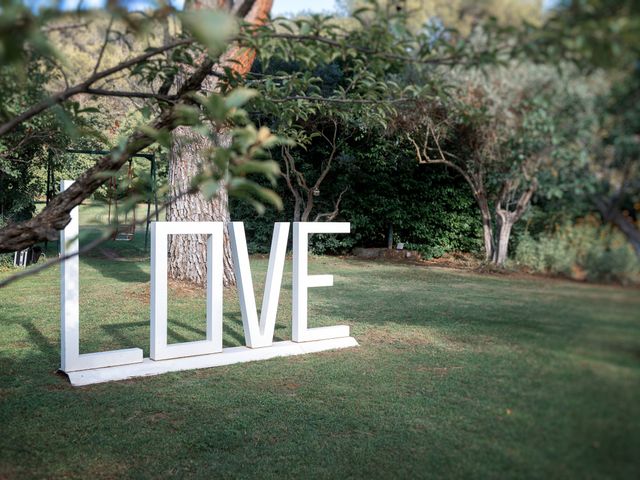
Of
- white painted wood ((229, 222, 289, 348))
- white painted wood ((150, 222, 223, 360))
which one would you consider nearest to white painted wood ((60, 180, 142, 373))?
white painted wood ((150, 222, 223, 360))

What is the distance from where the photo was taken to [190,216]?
30.6 feet

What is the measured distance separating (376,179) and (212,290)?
9695mm

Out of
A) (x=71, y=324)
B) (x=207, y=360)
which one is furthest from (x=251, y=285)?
(x=71, y=324)

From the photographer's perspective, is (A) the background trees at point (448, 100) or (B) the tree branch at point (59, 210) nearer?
(A) the background trees at point (448, 100)

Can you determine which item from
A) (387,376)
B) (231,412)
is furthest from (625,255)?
(387,376)

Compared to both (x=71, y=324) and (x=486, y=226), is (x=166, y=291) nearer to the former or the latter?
(x=71, y=324)

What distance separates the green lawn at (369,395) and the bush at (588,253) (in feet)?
0.14

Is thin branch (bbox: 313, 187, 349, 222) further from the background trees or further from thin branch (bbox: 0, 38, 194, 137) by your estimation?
thin branch (bbox: 0, 38, 194, 137)

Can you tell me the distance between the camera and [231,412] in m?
4.29

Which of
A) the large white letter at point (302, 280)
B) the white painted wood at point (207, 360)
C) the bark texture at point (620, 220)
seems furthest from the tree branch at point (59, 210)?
the large white letter at point (302, 280)

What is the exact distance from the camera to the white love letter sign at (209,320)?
197 inches

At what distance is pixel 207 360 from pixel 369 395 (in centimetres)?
169

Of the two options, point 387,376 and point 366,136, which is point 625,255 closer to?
point 387,376

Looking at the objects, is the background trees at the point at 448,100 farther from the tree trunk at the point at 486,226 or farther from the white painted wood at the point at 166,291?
the white painted wood at the point at 166,291
